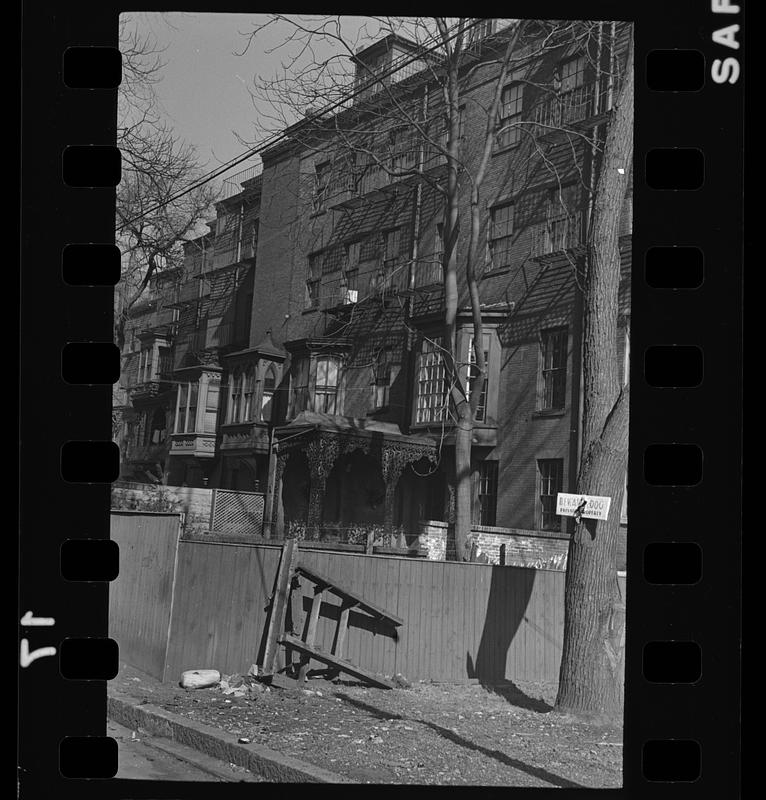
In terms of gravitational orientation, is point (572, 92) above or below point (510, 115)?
above

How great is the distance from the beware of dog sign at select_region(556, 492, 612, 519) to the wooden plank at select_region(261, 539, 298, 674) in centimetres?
359

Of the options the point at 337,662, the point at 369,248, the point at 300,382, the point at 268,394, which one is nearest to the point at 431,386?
the point at 300,382

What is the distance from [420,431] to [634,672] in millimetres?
5604

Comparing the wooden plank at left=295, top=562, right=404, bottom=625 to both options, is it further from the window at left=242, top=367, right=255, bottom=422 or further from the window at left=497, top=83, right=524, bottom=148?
the window at left=497, top=83, right=524, bottom=148

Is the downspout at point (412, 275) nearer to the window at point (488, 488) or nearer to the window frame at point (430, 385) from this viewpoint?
the window frame at point (430, 385)

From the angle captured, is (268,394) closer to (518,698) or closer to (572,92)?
(518,698)

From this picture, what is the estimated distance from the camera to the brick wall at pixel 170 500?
10.8 metres

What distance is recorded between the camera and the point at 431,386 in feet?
38.1

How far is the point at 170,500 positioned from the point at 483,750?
498 cm

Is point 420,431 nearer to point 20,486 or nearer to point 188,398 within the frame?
point 188,398

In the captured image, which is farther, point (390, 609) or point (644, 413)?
point (390, 609)

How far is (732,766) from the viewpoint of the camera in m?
5.69

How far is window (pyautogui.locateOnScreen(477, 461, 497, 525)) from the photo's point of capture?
423 inches

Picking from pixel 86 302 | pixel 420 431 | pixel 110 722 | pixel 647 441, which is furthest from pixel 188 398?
pixel 647 441
